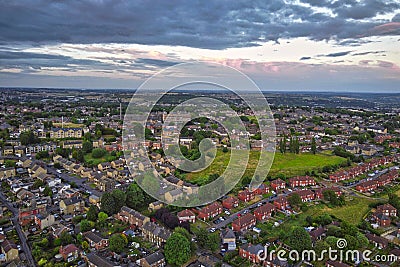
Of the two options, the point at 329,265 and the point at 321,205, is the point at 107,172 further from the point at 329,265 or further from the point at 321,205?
the point at 329,265

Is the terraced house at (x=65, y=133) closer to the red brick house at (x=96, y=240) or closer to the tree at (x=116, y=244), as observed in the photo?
the red brick house at (x=96, y=240)

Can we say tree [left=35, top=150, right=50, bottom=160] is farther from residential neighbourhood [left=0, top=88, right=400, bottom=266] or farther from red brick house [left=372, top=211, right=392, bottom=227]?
red brick house [left=372, top=211, right=392, bottom=227]

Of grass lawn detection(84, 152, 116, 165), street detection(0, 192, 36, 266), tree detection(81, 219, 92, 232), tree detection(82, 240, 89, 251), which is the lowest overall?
street detection(0, 192, 36, 266)

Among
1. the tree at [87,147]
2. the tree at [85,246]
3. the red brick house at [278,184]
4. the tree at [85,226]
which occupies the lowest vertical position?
the tree at [85,246]

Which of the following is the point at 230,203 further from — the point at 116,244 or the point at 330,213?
the point at 116,244

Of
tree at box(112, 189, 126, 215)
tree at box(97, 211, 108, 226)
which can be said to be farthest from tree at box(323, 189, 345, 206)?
tree at box(97, 211, 108, 226)

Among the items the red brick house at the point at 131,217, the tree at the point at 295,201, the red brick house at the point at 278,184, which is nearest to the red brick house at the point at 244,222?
the tree at the point at 295,201
